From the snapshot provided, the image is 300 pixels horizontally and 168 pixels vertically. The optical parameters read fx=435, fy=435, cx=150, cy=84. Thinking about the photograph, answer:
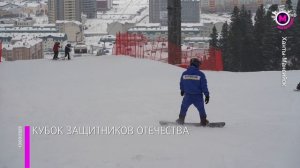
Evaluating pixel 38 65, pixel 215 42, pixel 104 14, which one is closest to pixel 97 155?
pixel 38 65

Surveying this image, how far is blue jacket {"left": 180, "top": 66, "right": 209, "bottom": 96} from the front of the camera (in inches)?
320

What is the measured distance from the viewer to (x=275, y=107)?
10586 millimetres

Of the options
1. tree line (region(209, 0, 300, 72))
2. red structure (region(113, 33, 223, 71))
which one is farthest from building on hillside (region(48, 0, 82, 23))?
red structure (region(113, 33, 223, 71))

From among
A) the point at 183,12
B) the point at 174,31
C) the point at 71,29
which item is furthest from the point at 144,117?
the point at 183,12

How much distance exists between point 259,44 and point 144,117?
103 ft

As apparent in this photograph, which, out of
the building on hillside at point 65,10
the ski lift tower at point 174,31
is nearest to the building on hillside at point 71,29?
the building on hillside at point 65,10

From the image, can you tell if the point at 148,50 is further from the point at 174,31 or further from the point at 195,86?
the point at 195,86

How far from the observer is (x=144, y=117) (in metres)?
9.51

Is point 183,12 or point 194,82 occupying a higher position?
point 183,12

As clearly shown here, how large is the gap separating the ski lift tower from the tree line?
15544mm

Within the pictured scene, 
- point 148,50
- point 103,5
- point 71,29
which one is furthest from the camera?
point 103,5

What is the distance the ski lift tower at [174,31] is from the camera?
23.3m

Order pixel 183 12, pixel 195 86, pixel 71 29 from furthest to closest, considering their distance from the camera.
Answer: pixel 183 12 → pixel 71 29 → pixel 195 86

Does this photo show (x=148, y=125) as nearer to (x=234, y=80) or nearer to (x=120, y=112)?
(x=120, y=112)
